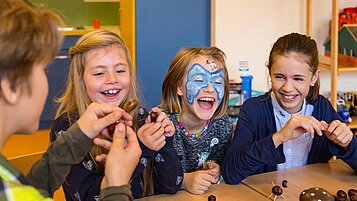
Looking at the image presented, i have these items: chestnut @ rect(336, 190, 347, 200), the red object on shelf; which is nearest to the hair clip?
chestnut @ rect(336, 190, 347, 200)

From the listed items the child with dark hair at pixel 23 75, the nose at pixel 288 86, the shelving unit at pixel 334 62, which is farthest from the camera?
the shelving unit at pixel 334 62

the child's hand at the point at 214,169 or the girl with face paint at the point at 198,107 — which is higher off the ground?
the girl with face paint at the point at 198,107

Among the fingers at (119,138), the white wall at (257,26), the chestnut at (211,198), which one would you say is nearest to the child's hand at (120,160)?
the fingers at (119,138)

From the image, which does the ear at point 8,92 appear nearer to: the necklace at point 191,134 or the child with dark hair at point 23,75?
the child with dark hair at point 23,75

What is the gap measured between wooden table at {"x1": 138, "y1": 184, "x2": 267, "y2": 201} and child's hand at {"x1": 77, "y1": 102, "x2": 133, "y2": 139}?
1.11 feet

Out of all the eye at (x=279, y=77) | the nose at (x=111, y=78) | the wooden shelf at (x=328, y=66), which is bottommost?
the wooden shelf at (x=328, y=66)

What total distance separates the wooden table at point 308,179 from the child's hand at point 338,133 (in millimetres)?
106

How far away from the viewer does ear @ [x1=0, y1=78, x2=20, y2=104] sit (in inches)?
36.9

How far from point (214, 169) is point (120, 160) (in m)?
0.79

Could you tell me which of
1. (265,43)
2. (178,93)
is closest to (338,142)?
(178,93)

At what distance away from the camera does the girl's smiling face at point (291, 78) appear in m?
2.07

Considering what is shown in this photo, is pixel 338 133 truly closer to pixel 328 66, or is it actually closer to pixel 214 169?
pixel 214 169

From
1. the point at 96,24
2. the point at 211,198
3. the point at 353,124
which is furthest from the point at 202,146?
the point at 96,24

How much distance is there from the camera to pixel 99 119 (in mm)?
1382
